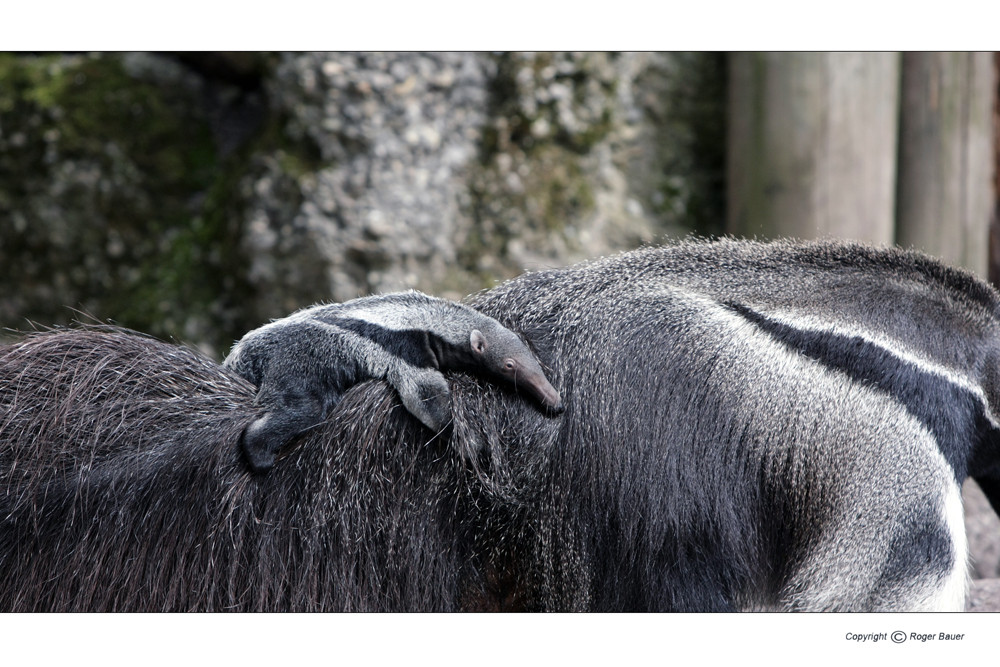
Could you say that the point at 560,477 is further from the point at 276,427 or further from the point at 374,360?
the point at 276,427

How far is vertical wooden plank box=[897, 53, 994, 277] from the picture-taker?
406 cm

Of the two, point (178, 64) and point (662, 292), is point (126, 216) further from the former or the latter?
point (662, 292)

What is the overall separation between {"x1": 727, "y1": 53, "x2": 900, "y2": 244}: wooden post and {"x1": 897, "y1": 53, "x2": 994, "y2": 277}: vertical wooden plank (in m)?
0.32

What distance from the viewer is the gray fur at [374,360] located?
2.16m

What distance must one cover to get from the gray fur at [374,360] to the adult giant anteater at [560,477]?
2.1 inches

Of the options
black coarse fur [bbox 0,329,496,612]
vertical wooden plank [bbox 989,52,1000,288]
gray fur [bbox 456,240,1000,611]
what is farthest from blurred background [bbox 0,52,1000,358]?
black coarse fur [bbox 0,329,496,612]

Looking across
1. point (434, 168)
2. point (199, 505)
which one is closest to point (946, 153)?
point (434, 168)

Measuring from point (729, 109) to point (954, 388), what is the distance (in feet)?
6.94

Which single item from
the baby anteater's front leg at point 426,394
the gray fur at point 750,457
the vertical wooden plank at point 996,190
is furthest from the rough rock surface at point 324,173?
the baby anteater's front leg at point 426,394

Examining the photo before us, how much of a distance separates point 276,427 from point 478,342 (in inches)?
21.4

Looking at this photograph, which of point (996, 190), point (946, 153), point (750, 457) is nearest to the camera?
point (750, 457)

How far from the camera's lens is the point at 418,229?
472 cm

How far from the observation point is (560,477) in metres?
2.19

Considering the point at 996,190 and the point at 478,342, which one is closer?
the point at 478,342
